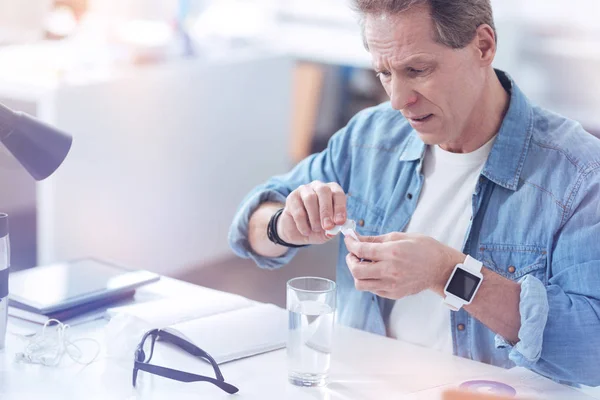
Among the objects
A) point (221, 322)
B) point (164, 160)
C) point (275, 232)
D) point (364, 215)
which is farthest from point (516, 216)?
point (164, 160)

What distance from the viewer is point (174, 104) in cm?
325

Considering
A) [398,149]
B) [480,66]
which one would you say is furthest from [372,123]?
[480,66]

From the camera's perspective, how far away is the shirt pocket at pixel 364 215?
163cm

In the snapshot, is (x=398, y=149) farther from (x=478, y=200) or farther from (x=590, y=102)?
(x=590, y=102)

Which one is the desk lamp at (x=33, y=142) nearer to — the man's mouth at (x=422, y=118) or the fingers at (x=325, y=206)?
the fingers at (x=325, y=206)

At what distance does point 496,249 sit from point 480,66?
0.33 m

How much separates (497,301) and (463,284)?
0.06 meters

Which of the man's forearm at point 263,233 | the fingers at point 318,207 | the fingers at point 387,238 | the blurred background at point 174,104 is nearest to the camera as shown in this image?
the fingers at point 387,238

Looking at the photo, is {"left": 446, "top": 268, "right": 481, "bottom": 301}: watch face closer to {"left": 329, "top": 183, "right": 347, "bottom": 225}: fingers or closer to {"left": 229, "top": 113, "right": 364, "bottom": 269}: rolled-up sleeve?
{"left": 329, "top": 183, "right": 347, "bottom": 225}: fingers

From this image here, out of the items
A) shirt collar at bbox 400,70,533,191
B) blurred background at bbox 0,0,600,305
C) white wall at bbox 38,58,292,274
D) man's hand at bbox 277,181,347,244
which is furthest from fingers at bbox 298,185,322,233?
white wall at bbox 38,58,292,274

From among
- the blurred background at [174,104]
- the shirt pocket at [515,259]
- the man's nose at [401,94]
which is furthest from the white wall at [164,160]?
the shirt pocket at [515,259]

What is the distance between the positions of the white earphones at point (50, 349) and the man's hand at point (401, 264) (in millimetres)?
447

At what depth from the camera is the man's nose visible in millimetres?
1440

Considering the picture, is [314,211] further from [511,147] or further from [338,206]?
[511,147]
